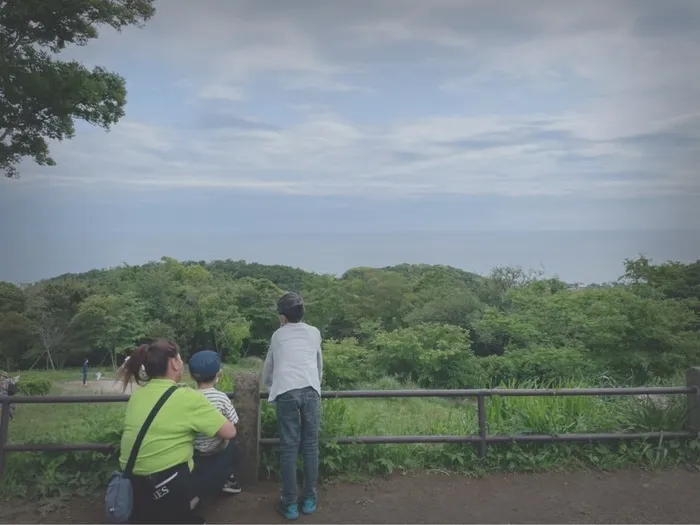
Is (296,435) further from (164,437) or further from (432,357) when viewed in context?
(432,357)

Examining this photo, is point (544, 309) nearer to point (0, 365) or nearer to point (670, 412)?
point (670, 412)

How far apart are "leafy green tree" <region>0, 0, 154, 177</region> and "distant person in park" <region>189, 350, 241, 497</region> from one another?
8494mm

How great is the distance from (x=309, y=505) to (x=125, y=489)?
3.76 feet

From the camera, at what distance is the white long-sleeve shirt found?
3.41m

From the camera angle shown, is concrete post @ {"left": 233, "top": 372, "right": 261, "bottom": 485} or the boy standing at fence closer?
concrete post @ {"left": 233, "top": 372, "right": 261, "bottom": 485}

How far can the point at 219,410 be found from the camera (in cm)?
334

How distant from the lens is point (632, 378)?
12109 mm

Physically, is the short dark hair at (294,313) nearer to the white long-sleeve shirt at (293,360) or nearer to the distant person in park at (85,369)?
the white long-sleeve shirt at (293,360)

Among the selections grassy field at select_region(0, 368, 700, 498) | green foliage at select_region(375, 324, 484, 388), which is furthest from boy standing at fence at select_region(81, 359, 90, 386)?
grassy field at select_region(0, 368, 700, 498)

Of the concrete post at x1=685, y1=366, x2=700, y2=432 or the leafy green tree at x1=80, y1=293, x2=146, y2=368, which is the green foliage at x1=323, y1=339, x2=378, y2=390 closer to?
the leafy green tree at x1=80, y1=293, x2=146, y2=368

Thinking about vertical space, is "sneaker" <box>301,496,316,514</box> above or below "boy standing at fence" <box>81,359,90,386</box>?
above

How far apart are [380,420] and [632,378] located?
953 cm

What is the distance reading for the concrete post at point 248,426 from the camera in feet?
12.6

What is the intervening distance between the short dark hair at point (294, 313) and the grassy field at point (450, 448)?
944 millimetres
